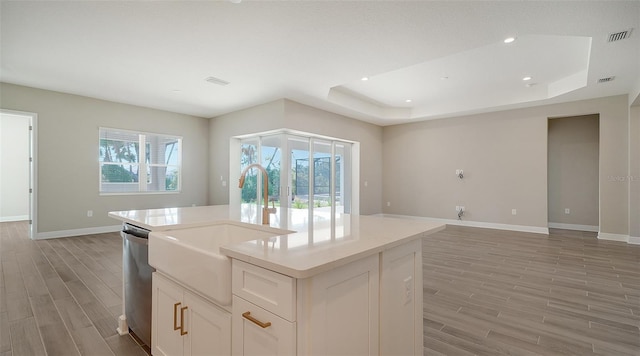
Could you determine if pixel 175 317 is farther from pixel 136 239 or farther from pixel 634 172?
pixel 634 172

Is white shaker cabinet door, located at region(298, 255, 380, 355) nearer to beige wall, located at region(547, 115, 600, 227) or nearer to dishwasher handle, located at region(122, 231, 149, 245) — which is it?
dishwasher handle, located at region(122, 231, 149, 245)

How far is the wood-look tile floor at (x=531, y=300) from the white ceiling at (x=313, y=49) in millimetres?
2689

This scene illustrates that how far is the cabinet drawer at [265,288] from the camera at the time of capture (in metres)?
0.90

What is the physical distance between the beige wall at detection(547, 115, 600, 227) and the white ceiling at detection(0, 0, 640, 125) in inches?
53.1

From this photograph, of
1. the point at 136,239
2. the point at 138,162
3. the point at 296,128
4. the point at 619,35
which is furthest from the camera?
the point at 138,162

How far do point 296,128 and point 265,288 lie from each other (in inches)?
196

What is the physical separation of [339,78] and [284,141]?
1.96 meters

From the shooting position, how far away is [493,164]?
6555mm

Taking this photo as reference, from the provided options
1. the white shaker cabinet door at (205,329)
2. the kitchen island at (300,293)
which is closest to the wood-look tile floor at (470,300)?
the kitchen island at (300,293)

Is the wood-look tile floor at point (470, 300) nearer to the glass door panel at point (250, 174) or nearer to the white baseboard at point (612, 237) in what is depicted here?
the white baseboard at point (612, 237)

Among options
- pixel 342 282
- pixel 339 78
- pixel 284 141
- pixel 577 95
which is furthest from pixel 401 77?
pixel 342 282

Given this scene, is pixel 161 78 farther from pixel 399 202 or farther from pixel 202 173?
pixel 399 202

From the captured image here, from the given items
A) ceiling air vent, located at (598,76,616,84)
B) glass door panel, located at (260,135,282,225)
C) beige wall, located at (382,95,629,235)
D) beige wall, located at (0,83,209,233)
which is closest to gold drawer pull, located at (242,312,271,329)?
glass door panel, located at (260,135,282,225)

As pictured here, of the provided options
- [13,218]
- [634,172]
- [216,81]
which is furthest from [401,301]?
[13,218]
